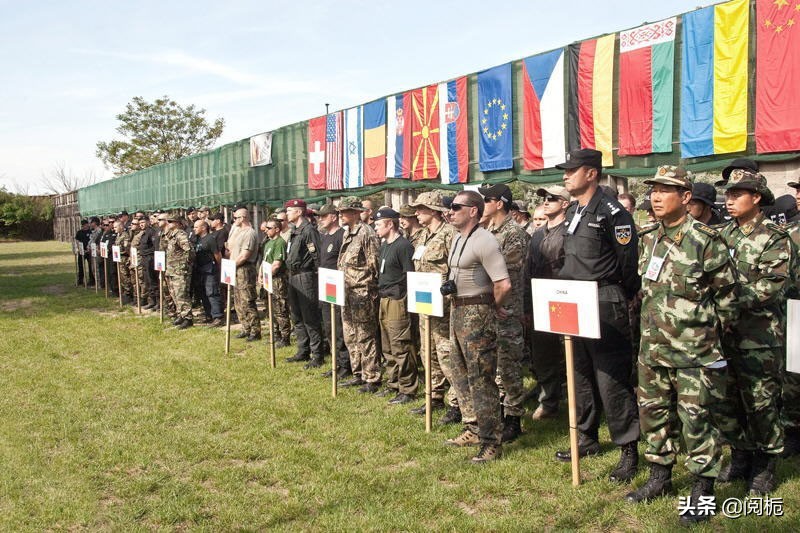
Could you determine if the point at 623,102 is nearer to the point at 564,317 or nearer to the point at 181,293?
the point at 564,317

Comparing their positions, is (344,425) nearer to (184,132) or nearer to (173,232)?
(173,232)

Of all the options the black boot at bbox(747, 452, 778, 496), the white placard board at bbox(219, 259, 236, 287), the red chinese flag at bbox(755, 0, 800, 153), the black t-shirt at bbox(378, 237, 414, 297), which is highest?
the red chinese flag at bbox(755, 0, 800, 153)

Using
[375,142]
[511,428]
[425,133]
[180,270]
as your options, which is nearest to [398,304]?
[511,428]

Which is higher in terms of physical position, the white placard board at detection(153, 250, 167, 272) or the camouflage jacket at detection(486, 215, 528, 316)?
the camouflage jacket at detection(486, 215, 528, 316)

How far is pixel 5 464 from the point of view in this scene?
5551 millimetres

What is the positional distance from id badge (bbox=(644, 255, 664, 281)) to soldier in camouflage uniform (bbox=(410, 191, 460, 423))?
7.03ft

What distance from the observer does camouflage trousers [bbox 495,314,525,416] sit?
5719mm

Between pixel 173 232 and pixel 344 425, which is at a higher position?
pixel 173 232

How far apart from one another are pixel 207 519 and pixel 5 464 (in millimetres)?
2292

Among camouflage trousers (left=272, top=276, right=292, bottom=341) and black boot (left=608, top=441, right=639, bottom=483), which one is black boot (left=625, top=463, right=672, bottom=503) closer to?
black boot (left=608, top=441, right=639, bottom=483)

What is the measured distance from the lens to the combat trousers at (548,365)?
249 inches

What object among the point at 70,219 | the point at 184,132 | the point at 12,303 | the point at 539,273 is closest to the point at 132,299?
the point at 12,303

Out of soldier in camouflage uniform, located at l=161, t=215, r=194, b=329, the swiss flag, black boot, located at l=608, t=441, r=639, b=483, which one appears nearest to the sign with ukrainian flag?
black boot, located at l=608, t=441, r=639, b=483

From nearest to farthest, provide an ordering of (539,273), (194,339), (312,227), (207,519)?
(207,519) → (539,273) → (312,227) → (194,339)
